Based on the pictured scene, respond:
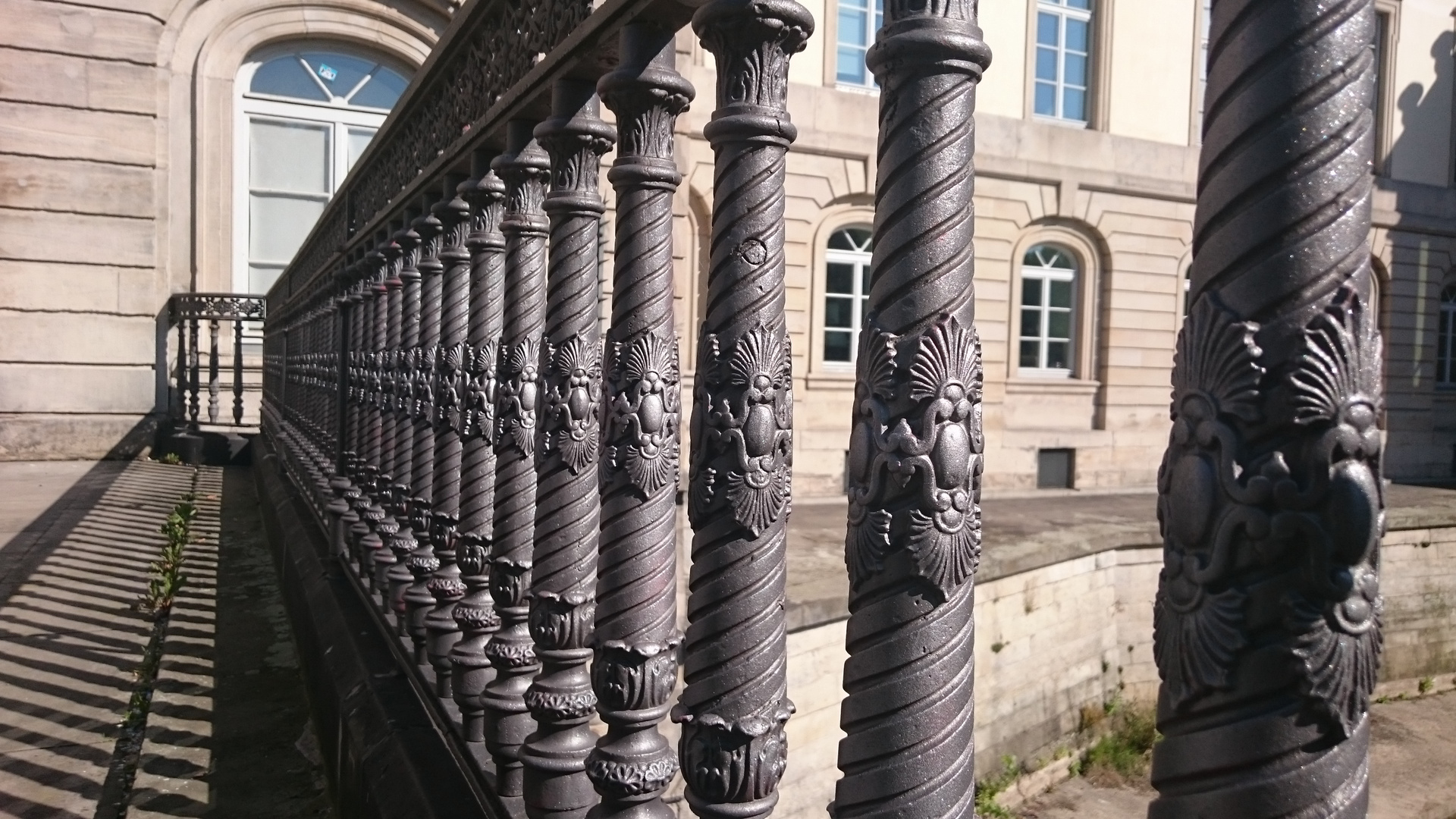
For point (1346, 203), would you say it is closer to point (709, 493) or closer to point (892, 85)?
point (892, 85)

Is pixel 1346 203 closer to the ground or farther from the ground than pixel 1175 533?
farther from the ground

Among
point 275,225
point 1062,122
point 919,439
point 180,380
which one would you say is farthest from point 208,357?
point 919,439

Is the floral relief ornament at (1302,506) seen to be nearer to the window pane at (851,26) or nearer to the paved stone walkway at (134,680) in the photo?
the paved stone walkway at (134,680)

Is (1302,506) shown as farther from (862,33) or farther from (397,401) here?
(862,33)

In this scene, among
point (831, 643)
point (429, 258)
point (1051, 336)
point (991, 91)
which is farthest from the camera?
point (1051, 336)

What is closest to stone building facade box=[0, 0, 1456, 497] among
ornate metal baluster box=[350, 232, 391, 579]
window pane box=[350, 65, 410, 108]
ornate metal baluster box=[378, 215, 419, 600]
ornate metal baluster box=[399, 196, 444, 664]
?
window pane box=[350, 65, 410, 108]

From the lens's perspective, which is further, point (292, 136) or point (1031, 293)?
point (1031, 293)

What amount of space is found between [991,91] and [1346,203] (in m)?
15.1

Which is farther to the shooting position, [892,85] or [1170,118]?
[1170,118]

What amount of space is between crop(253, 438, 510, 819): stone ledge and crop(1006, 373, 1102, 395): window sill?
11990 millimetres

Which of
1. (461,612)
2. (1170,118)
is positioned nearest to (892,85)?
(461,612)

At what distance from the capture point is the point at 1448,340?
68.8 ft

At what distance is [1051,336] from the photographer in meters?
16.3

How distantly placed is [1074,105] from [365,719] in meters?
15.1
